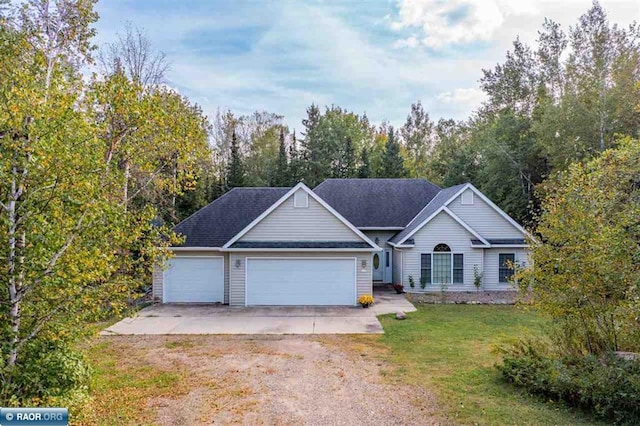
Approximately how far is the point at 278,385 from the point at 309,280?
815 cm

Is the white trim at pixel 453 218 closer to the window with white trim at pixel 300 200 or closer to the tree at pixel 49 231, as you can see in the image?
the window with white trim at pixel 300 200

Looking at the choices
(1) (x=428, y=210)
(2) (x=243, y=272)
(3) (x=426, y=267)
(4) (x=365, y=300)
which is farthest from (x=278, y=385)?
(1) (x=428, y=210)

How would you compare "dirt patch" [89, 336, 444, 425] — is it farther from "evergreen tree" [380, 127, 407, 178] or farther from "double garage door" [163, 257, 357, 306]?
"evergreen tree" [380, 127, 407, 178]

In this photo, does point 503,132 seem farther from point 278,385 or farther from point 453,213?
point 278,385

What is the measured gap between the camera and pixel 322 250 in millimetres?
15016

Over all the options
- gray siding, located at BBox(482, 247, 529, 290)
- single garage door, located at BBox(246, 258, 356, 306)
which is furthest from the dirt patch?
gray siding, located at BBox(482, 247, 529, 290)

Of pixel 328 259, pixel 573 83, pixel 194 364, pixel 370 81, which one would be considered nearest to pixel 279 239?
pixel 328 259

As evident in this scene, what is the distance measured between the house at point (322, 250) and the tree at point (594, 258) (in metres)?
6.96

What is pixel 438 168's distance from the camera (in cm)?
3716

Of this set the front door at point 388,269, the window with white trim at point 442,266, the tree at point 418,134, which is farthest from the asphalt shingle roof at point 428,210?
the tree at point 418,134

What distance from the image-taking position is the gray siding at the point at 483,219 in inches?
726

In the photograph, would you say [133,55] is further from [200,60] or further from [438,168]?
[438,168]

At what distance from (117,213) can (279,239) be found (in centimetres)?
977

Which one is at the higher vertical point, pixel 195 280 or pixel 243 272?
pixel 243 272
